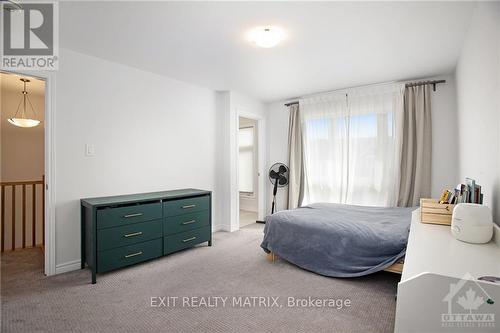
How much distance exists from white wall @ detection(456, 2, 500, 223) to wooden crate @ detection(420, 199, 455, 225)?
24cm

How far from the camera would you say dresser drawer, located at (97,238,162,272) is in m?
2.53

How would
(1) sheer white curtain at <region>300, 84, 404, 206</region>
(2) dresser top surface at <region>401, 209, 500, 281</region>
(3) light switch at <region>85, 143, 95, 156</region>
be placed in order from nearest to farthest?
(2) dresser top surface at <region>401, 209, 500, 281</region> < (3) light switch at <region>85, 143, 95, 156</region> < (1) sheer white curtain at <region>300, 84, 404, 206</region>

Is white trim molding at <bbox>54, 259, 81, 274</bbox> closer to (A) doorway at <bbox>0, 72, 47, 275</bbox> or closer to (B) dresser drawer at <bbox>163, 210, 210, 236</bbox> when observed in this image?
(B) dresser drawer at <bbox>163, 210, 210, 236</bbox>

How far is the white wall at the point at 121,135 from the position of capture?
2.69m

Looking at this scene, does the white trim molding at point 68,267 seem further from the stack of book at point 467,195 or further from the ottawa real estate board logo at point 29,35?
the stack of book at point 467,195

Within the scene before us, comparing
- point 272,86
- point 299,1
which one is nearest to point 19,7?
point 299,1

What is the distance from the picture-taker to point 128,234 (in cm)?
271

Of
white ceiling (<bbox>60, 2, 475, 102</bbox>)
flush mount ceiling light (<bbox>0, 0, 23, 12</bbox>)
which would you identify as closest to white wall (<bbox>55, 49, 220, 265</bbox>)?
white ceiling (<bbox>60, 2, 475, 102</bbox>)

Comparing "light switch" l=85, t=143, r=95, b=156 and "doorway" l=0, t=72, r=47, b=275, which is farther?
"doorway" l=0, t=72, r=47, b=275

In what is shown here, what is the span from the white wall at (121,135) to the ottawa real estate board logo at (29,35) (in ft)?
0.51

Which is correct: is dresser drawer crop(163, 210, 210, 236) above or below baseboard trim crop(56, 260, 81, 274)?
above

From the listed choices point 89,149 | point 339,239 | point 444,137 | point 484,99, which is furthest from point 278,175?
point 484,99

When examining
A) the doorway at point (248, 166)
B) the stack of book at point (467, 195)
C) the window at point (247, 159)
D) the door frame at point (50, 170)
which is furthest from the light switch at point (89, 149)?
the window at point (247, 159)

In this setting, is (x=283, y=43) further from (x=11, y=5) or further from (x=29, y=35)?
(x=29, y=35)
